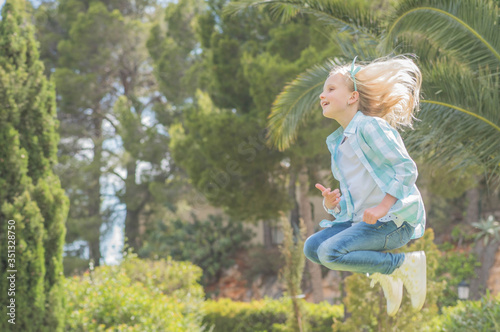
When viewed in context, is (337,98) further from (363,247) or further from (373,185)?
(363,247)

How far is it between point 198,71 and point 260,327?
1192 cm

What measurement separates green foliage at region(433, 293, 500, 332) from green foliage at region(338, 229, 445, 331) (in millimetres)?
456

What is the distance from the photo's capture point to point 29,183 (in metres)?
8.54

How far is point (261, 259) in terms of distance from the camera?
22047 millimetres

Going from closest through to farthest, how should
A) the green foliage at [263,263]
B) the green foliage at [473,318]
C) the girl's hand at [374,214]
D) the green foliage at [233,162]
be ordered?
the girl's hand at [374,214] < the green foliage at [473,318] < the green foliage at [233,162] < the green foliage at [263,263]

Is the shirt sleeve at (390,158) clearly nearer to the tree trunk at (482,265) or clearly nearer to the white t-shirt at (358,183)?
the white t-shirt at (358,183)

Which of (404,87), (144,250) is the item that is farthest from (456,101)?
(144,250)

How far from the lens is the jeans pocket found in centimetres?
284

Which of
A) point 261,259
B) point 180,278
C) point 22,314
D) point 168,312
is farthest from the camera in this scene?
point 261,259

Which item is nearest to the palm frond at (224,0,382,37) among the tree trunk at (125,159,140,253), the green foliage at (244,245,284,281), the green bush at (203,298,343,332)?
the green bush at (203,298,343,332)

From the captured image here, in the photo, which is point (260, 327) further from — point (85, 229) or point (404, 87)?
point (404, 87)

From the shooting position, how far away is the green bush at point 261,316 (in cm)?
1370

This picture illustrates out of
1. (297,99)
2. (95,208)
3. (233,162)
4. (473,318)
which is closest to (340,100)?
(297,99)

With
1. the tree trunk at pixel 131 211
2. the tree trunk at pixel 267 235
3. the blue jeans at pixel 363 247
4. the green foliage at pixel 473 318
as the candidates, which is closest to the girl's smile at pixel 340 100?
the blue jeans at pixel 363 247
